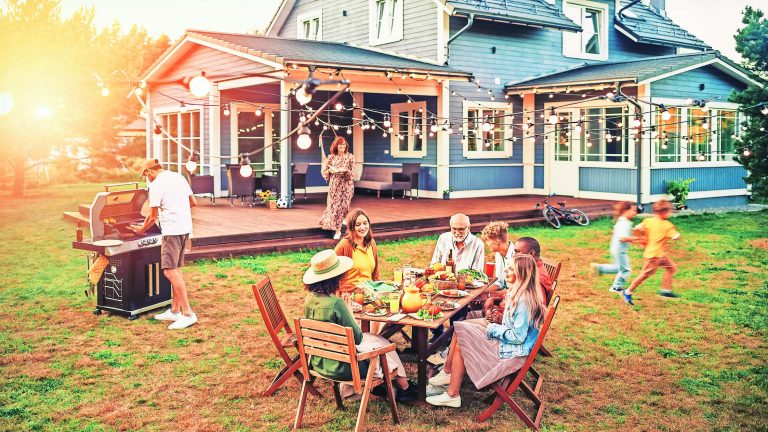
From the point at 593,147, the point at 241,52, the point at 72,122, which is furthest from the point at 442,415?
the point at 72,122

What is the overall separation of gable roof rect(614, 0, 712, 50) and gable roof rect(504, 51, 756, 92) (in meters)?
2.53

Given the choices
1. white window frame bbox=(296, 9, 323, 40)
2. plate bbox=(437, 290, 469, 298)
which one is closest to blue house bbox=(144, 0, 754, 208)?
white window frame bbox=(296, 9, 323, 40)

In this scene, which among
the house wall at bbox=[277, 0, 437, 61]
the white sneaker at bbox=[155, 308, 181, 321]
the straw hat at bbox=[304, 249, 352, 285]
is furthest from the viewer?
the house wall at bbox=[277, 0, 437, 61]

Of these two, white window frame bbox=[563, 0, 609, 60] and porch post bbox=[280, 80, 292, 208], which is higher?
white window frame bbox=[563, 0, 609, 60]

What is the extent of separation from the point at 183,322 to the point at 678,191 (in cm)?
1308

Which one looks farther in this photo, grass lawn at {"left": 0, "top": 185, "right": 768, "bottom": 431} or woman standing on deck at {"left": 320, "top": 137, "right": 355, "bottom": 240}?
woman standing on deck at {"left": 320, "top": 137, "right": 355, "bottom": 240}

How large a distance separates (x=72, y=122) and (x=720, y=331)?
24362 millimetres

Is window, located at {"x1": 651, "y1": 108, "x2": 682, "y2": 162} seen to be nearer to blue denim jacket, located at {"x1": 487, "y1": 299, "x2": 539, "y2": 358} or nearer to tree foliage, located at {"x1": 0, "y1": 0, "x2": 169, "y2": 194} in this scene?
blue denim jacket, located at {"x1": 487, "y1": 299, "x2": 539, "y2": 358}

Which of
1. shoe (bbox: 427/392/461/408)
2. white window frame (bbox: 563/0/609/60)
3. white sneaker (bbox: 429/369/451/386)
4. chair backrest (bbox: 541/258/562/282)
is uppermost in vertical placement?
white window frame (bbox: 563/0/609/60)

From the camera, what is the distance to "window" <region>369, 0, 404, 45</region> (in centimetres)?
1847

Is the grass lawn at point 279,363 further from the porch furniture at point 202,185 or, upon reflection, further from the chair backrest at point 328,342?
the porch furniture at point 202,185

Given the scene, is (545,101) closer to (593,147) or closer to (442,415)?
(593,147)

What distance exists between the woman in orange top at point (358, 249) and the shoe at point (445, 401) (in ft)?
4.32

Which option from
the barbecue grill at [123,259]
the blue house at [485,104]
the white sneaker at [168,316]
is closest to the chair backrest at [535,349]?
the white sneaker at [168,316]
